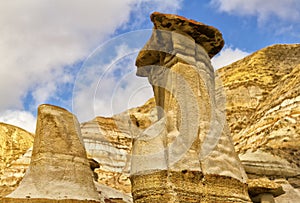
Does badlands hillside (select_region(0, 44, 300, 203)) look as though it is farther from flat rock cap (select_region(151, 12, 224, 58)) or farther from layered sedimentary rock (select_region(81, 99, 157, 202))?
flat rock cap (select_region(151, 12, 224, 58))

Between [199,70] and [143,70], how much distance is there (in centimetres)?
135

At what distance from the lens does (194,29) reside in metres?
10.0

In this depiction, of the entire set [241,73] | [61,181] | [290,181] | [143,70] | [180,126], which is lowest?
[61,181]

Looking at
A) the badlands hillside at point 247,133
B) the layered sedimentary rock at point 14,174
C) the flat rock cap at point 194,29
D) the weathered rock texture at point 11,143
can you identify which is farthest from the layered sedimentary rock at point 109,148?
the flat rock cap at point 194,29

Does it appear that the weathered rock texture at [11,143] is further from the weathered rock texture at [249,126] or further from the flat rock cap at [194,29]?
the flat rock cap at [194,29]

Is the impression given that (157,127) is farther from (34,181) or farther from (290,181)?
(290,181)

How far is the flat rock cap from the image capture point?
966 cm

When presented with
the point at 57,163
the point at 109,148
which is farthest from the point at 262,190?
the point at 109,148

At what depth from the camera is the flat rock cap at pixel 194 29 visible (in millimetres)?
9664

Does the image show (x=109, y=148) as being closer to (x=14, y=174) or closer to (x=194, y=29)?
(x=14, y=174)

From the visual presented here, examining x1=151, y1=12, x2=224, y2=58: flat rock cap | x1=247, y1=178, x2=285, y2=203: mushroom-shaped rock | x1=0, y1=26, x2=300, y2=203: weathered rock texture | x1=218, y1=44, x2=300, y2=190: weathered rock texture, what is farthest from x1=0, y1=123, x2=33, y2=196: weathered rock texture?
x1=247, y1=178, x2=285, y2=203: mushroom-shaped rock

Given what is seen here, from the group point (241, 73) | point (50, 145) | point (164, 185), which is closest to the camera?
point (164, 185)

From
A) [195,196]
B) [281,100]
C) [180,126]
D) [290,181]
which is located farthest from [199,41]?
[281,100]

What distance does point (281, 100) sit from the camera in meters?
24.2
